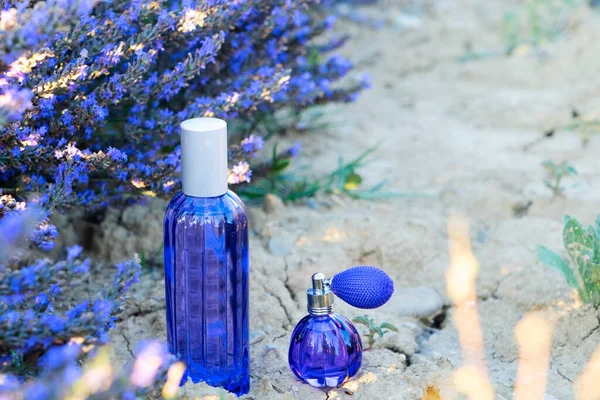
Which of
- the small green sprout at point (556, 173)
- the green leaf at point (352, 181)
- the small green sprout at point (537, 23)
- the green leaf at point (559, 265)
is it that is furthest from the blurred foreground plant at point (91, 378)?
the small green sprout at point (537, 23)

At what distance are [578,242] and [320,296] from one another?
2.80 ft

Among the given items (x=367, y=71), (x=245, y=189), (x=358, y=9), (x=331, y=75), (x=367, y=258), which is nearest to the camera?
(x=367, y=258)

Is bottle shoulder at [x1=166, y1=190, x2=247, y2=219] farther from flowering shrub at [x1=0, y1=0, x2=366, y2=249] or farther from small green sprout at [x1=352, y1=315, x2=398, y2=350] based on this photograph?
small green sprout at [x1=352, y1=315, x2=398, y2=350]

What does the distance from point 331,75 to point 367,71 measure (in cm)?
140

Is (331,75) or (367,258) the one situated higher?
(331,75)

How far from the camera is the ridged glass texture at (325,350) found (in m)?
2.05

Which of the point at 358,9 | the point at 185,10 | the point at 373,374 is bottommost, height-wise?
the point at 358,9

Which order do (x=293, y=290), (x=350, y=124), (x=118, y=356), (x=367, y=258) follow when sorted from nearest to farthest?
1. (x=118, y=356)
2. (x=293, y=290)
3. (x=367, y=258)
4. (x=350, y=124)

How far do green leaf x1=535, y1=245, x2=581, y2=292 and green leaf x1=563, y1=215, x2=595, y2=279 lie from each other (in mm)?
36

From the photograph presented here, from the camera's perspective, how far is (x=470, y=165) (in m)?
3.58

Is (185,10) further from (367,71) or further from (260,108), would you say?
(367,71)

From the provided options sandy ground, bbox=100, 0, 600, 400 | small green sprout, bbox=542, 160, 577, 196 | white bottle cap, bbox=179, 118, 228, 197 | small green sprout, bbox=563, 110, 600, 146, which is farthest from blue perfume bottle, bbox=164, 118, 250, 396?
small green sprout, bbox=563, 110, 600, 146

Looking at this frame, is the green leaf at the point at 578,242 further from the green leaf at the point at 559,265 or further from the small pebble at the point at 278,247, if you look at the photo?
the small pebble at the point at 278,247

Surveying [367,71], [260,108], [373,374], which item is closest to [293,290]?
[373,374]
